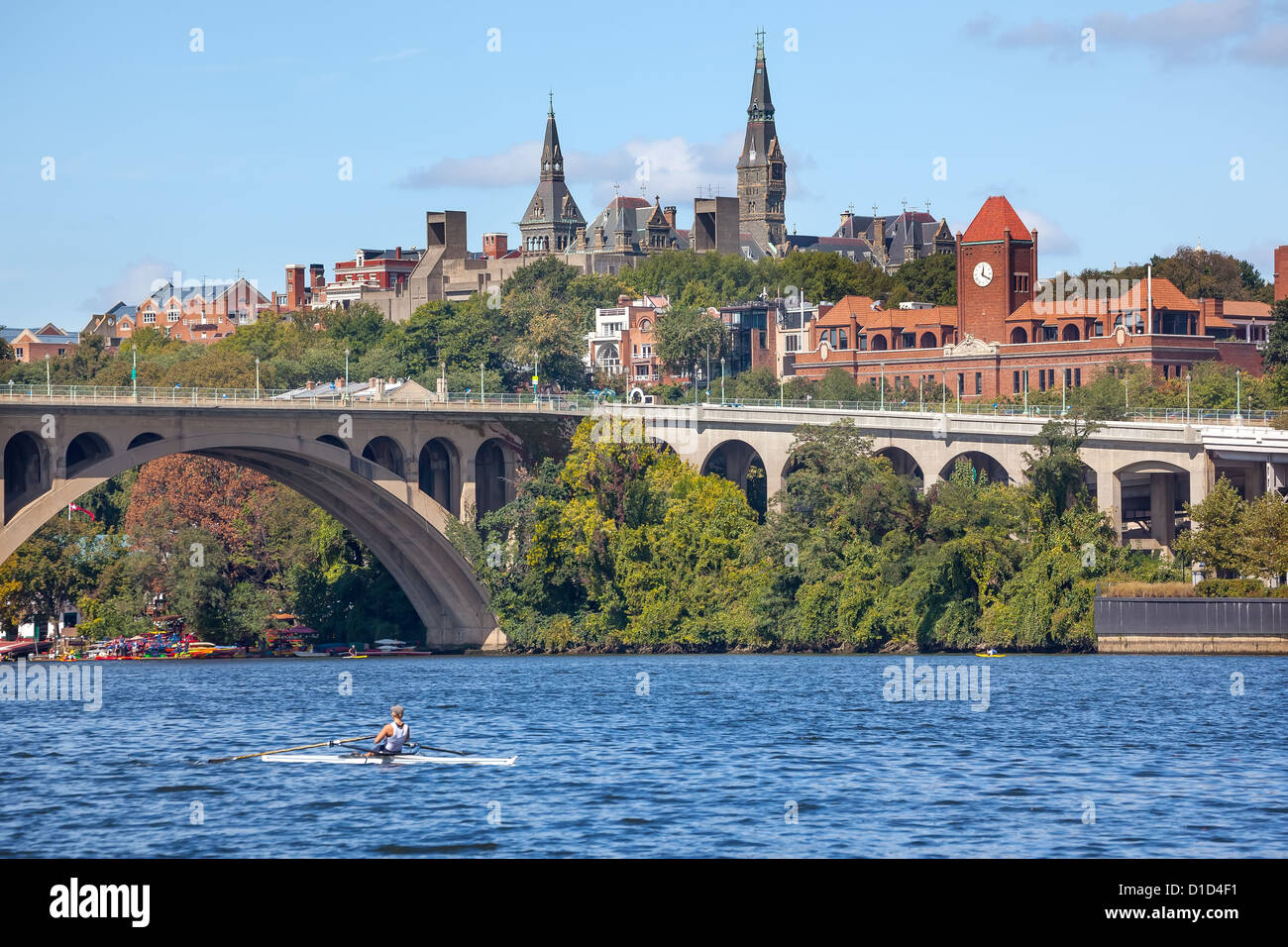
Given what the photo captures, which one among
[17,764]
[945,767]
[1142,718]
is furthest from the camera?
[1142,718]

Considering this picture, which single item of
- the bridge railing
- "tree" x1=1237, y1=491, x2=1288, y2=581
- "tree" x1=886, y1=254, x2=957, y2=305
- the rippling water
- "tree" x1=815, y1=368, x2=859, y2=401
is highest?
"tree" x1=886, y1=254, x2=957, y2=305

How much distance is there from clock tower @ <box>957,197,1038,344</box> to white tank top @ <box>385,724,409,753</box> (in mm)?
99753

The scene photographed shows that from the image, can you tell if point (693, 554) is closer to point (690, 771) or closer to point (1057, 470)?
point (1057, 470)

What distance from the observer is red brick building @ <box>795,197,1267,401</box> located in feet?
429

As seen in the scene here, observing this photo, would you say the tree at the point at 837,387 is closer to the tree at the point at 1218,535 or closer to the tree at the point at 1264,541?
the tree at the point at 1218,535

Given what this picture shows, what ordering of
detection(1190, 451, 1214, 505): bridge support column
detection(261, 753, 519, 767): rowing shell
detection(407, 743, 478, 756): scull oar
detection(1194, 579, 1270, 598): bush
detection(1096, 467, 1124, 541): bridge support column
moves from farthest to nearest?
1. detection(1096, 467, 1124, 541): bridge support column
2. detection(1190, 451, 1214, 505): bridge support column
3. detection(1194, 579, 1270, 598): bush
4. detection(407, 743, 478, 756): scull oar
5. detection(261, 753, 519, 767): rowing shell

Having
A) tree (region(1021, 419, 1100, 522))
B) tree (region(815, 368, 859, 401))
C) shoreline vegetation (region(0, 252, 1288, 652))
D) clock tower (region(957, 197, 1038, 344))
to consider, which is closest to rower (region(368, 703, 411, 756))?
shoreline vegetation (region(0, 252, 1288, 652))

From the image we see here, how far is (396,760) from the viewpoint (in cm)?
4619

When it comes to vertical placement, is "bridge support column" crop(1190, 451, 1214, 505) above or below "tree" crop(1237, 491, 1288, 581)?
above

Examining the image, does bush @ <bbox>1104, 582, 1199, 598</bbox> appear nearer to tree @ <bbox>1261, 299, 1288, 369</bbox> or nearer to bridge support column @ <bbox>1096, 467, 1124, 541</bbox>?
bridge support column @ <bbox>1096, 467, 1124, 541</bbox>

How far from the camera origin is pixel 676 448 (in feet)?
349

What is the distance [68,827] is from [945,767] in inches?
770
